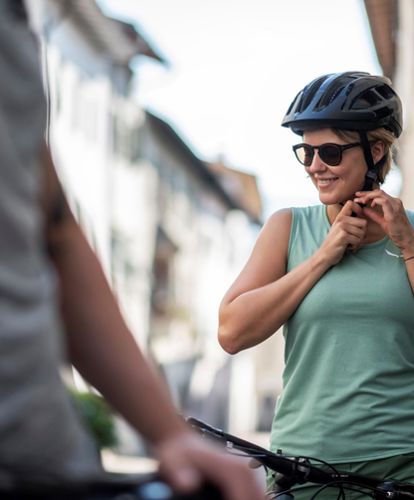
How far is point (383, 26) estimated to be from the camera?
65.5 feet

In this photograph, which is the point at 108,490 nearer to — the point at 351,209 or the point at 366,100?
the point at 351,209

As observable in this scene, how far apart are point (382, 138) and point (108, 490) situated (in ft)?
8.80

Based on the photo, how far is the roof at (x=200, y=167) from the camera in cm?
3784

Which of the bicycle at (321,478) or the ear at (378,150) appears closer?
the bicycle at (321,478)

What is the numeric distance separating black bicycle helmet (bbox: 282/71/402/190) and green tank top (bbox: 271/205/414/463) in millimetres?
436

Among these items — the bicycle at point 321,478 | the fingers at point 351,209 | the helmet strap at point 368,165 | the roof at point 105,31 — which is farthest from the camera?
the roof at point 105,31

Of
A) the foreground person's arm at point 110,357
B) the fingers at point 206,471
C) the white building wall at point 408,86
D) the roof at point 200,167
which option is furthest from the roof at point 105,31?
the fingers at point 206,471

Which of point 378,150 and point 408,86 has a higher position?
point 408,86

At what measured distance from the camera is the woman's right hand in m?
3.65

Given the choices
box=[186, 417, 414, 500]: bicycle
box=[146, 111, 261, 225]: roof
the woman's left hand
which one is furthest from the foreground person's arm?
box=[146, 111, 261, 225]: roof

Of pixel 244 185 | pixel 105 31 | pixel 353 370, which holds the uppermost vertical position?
pixel 105 31

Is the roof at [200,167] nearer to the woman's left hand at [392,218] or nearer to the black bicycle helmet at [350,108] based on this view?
the black bicycle helmet at [350,108]

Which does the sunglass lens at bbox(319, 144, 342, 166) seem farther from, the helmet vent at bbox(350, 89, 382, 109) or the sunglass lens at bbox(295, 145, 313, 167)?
the helmet vent at bbox(350, 89, 382, 109)

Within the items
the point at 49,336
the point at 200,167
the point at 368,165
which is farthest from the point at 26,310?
the point at 200,167
